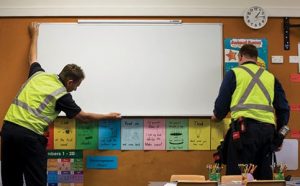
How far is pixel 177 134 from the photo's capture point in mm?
4309

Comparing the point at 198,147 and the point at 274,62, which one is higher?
the point at 274,62

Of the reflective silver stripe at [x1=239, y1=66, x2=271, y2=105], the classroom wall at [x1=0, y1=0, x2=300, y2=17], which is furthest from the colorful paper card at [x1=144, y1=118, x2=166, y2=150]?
the classroom wall at [x1=0, y1=0, x2=300, y2=17]

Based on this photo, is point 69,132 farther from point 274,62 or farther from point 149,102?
point 274,62

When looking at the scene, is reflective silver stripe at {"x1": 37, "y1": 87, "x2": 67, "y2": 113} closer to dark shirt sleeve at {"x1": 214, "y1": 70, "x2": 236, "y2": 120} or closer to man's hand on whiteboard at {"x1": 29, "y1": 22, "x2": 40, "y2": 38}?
man's hand on whiteboard at {"x1": 29, "y1": 22, "x2": 40, "y2": 38}

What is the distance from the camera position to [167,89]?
4285 mm

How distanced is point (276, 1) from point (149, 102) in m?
1.75

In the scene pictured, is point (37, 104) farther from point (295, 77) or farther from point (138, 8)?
point (295, 77)

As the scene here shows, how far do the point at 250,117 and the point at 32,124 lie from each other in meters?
1.87

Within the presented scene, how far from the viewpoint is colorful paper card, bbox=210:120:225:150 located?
4.31 m

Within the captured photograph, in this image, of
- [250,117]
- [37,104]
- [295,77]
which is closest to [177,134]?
[250,117]

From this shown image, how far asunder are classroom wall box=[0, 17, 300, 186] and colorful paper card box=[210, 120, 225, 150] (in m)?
0.12

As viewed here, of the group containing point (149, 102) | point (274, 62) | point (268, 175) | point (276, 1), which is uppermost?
point (276, 1)

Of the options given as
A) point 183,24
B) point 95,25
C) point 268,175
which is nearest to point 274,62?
point 183,24

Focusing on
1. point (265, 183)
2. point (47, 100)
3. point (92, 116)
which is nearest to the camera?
point (265, 183)
